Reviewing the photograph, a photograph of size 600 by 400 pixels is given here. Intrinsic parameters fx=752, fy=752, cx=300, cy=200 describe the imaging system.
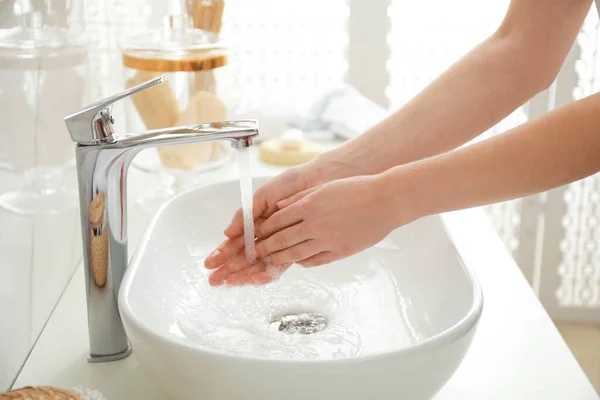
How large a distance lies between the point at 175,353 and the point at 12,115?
0.33 meters

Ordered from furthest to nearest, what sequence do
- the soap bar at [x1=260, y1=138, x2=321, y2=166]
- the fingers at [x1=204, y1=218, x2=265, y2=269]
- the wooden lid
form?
the soap bar at [x1=260, y1=138, x2=321, y2=166] → the wooden lid → the fingers at [x1=204, y1=218, x2=265, y2=269]

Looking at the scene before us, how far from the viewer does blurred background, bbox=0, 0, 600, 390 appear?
83 cm

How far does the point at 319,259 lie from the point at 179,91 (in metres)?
0.51

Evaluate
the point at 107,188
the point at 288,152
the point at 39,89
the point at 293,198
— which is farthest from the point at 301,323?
the point at 288,152

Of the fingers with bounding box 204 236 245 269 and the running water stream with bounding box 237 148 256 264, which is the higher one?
the running water stream with bounding box 237 148 256 264

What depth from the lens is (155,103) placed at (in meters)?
1.24

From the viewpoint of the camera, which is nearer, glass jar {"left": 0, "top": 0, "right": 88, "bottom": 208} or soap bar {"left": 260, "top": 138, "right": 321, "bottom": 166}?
glass jar {"left": 0, "top": 0, "right": 88, "bottom": 208}

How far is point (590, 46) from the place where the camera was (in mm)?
2158

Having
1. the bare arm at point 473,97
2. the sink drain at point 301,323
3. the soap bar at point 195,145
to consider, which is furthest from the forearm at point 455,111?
the soap bar at point 195,145

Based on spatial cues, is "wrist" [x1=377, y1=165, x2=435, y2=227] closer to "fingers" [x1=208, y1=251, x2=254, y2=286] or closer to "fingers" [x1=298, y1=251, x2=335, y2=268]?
"fingers" [x1=298, y1=251, x2=335, y2=268]

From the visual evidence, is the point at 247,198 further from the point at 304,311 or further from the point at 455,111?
the point at 455,111

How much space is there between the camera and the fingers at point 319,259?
838 mm

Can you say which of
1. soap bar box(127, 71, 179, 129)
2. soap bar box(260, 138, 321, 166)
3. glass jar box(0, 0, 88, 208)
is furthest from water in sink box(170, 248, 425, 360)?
soap bar box(260, 138, 321, 166)

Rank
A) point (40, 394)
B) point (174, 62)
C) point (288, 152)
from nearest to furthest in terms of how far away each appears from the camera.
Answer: point (40, 394) → point (174, 62) → point (288, 152)
